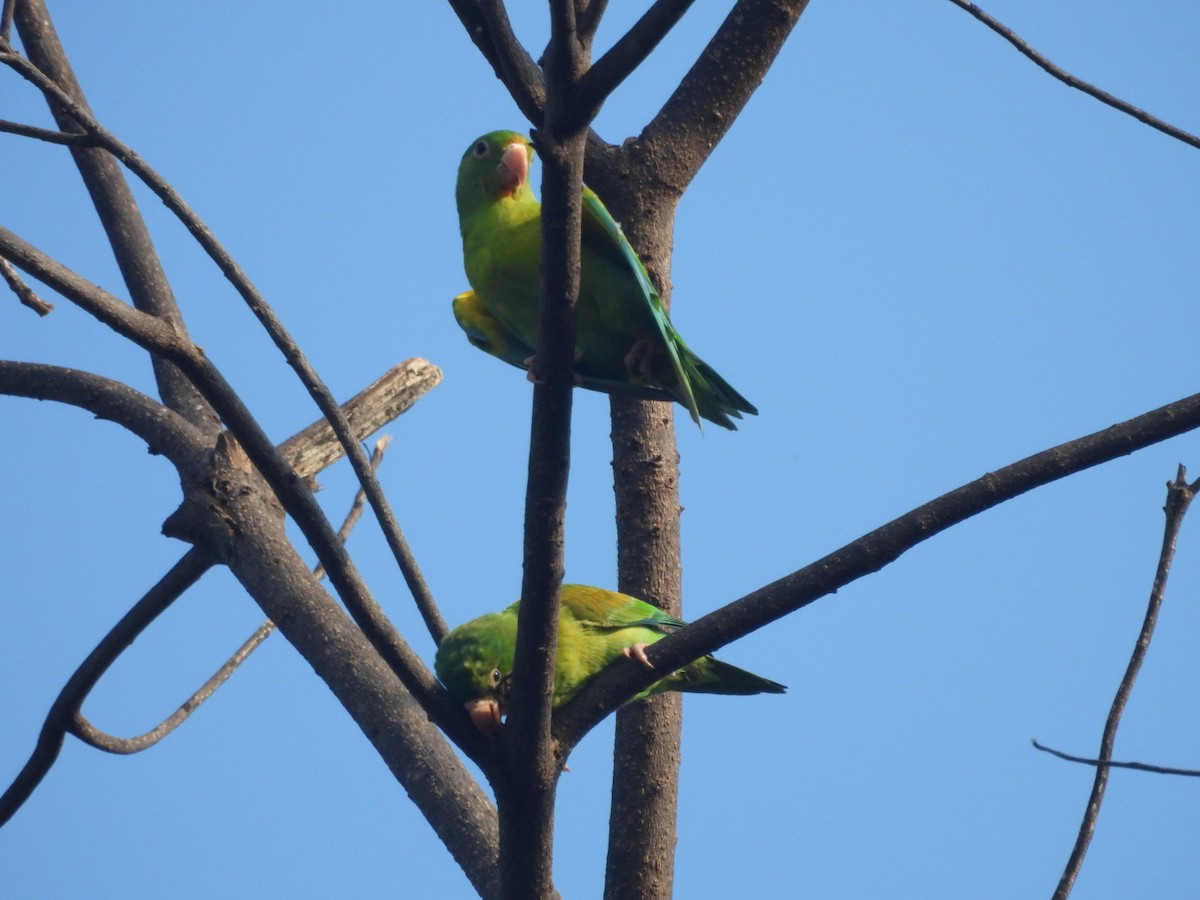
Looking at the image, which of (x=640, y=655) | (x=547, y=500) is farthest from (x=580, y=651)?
(x=547, y=500)

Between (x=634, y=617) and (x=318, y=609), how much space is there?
90cm

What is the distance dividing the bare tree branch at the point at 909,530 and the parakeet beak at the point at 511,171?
194 cm

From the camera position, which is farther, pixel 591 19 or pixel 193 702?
pixel 193 702

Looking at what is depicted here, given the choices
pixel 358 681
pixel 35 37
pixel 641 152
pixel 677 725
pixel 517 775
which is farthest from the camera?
pixel 35 37

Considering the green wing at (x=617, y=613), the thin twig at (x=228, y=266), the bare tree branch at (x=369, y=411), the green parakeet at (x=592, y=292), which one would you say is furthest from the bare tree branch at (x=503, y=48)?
the bare tree branch at (x=369, y=411)

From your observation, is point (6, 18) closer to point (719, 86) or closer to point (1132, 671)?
point (719, 86)

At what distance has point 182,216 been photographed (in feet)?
7.65

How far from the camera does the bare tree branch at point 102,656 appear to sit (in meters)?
3.31

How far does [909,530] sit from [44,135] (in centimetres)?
192

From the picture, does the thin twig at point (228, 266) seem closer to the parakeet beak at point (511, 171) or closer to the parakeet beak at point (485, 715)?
the parakeet beak at point (485, 715)

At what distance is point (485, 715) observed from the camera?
2.68m

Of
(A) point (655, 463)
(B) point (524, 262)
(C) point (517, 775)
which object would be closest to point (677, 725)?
(A) point (655, 463)

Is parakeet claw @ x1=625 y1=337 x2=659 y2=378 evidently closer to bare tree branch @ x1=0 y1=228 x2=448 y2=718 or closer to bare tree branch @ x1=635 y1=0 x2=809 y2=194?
bare tree branch @ x1=635 y1=0 x2=809 y2=194

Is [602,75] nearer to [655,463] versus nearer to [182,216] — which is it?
[182,216]
